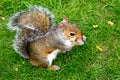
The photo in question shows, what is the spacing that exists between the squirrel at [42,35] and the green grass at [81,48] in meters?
0.18

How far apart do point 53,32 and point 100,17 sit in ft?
2.52

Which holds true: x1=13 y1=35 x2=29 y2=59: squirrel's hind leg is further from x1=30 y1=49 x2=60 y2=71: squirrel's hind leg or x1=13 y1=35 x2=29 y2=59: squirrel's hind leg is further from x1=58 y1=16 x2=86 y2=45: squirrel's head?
x1=58 y1=16 x2=86 y2=45: squirrel's head

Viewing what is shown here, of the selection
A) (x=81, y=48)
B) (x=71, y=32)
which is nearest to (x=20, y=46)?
(x=71, y=32)

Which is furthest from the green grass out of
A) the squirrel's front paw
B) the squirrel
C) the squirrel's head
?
the squirrel's head

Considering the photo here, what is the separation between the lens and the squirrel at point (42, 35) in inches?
127

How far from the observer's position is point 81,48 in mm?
3590

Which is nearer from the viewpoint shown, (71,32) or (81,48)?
(71,32)

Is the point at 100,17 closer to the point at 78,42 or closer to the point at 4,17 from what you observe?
the point at 78,42

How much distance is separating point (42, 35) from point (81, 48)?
1.55ft

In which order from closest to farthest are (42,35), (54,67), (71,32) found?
(71,32) → (42,35) → (54,67)

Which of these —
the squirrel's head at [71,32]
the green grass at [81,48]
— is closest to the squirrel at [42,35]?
the squirrel's head at [71,32]

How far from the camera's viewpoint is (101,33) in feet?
12.1

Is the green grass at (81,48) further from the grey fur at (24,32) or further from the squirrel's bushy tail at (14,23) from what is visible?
the squirrel's bushy tail at (14,23)

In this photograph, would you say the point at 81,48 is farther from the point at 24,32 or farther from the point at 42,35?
the point at 24,32
